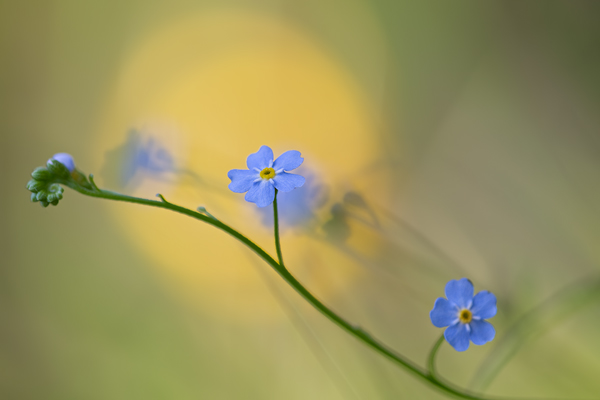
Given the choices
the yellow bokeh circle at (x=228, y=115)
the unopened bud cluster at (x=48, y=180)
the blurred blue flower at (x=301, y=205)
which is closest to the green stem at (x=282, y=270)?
the unopened bud cluster at (x=48, y=180)

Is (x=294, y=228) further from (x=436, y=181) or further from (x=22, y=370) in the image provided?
(x=22, y=370)

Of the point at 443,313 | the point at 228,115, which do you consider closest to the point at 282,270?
the point at 443,313

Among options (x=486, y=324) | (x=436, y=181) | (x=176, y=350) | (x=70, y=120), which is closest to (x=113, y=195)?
(x=486, y=324)

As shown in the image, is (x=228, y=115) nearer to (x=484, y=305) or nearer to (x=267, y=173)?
(x=267, y=173)

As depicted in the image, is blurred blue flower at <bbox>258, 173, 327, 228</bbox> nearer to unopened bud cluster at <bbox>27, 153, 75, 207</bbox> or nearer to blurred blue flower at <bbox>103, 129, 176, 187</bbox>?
blurred blue flower at <bbox>103, 129, 176, 187</bbox>

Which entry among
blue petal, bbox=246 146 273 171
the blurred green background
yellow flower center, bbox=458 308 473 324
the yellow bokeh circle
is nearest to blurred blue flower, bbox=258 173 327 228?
the blurred green background
